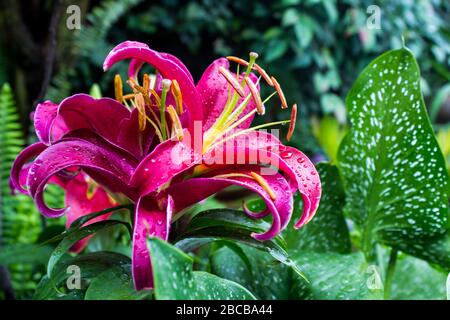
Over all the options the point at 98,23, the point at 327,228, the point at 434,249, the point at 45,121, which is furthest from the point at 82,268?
the point at 98,23

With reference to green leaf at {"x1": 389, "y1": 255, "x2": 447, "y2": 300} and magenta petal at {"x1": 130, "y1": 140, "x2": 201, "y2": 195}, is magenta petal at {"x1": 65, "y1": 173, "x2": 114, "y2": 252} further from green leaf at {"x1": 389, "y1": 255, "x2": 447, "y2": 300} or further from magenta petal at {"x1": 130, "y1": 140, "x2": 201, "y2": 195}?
green leaf at {"x1": 389, "y1": 255, "x2": 447, "y2": 300}

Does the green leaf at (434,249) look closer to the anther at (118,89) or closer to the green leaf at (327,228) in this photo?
the green leaf at (327,228)

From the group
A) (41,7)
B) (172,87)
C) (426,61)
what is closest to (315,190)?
(172,87)

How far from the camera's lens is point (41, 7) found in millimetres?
1927

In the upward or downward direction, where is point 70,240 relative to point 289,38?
downward

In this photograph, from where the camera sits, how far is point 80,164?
19.7 inches

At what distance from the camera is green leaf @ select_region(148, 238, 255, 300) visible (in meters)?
0.41

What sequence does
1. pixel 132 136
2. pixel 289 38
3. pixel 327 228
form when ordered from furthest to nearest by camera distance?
pixel 289 38 → pixel 327 228 → pixel 132 136

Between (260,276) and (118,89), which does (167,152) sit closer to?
(118,89)

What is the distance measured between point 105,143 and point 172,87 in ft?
0.29

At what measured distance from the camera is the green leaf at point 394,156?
2.30 feet

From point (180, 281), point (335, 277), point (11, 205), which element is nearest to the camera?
point (180, 281)

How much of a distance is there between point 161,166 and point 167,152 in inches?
0.6

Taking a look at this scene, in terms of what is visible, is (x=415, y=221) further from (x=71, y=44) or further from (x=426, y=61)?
(x=426, y=61)
